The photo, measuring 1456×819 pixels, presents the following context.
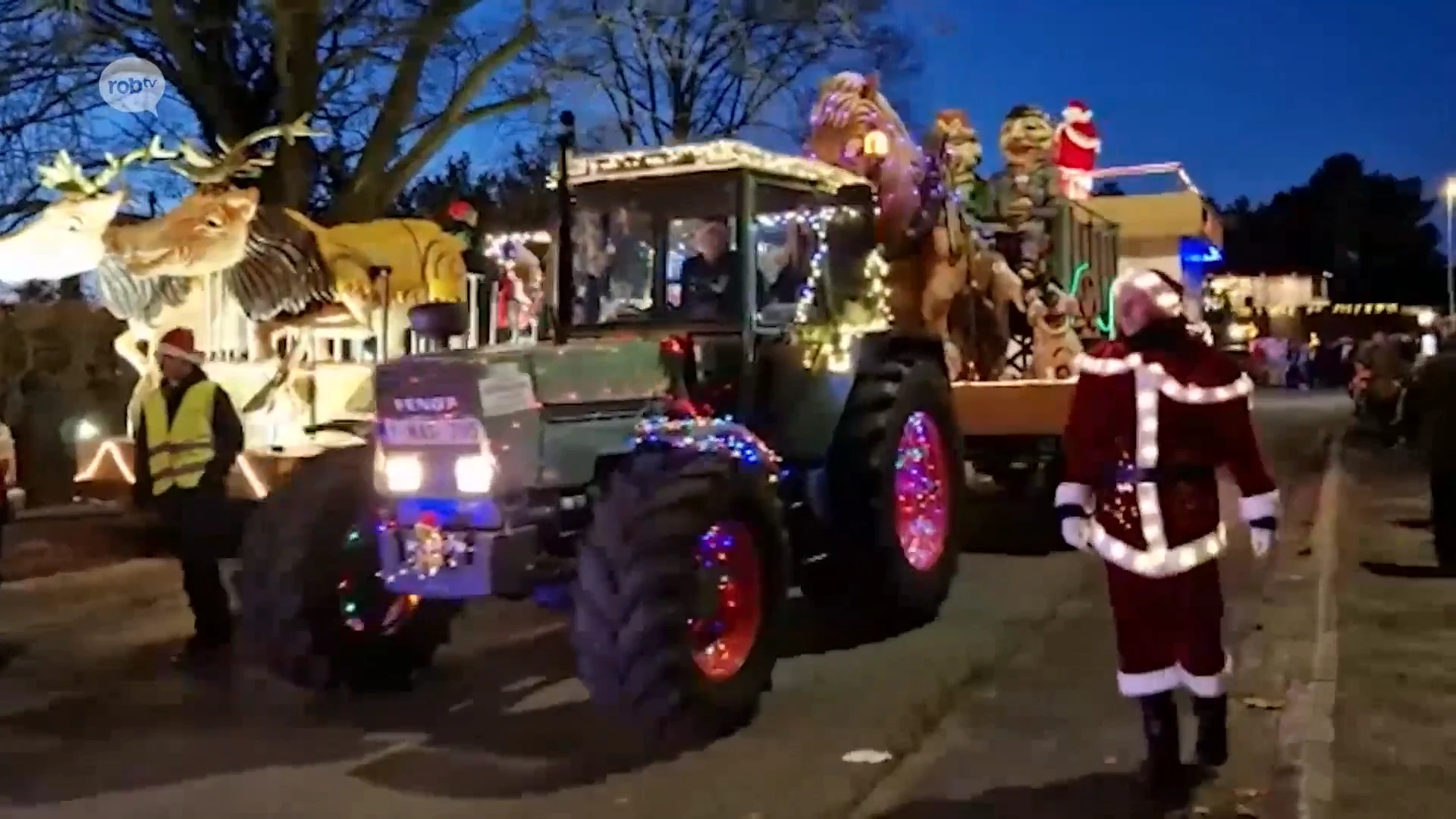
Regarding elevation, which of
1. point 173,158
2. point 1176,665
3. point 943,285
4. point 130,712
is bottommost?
point 130,712

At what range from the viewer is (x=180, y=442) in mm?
9289

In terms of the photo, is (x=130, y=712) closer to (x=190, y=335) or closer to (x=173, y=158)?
(x=190, y=335)

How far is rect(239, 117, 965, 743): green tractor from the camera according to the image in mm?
7121

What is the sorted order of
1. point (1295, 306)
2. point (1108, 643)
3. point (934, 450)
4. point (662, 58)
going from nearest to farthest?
1. point (1108, 643)
2. point (934, 450)
3. point (662, 58)
4. point (1295, 306)

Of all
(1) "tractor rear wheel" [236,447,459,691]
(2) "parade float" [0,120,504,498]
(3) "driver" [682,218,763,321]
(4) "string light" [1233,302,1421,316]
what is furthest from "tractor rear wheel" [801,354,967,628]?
(4) "string light" [1233,302,1421,316]

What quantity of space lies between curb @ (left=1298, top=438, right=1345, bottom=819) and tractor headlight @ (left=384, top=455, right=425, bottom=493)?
378 centimetres

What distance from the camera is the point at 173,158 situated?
52.0 ft

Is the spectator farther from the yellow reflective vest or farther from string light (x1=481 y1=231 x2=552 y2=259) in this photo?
the yellow reflective vest

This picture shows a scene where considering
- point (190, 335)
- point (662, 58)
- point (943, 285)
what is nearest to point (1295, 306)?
point (662, 58)

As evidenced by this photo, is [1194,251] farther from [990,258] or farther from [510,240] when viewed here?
[510,240]

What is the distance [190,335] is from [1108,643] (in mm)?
5400

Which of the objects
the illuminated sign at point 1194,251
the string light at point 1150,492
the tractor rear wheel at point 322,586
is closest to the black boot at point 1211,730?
the string light at point 1150,492

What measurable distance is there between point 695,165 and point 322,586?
2.81 m

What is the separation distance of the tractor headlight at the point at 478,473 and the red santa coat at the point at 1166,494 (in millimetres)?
2488
